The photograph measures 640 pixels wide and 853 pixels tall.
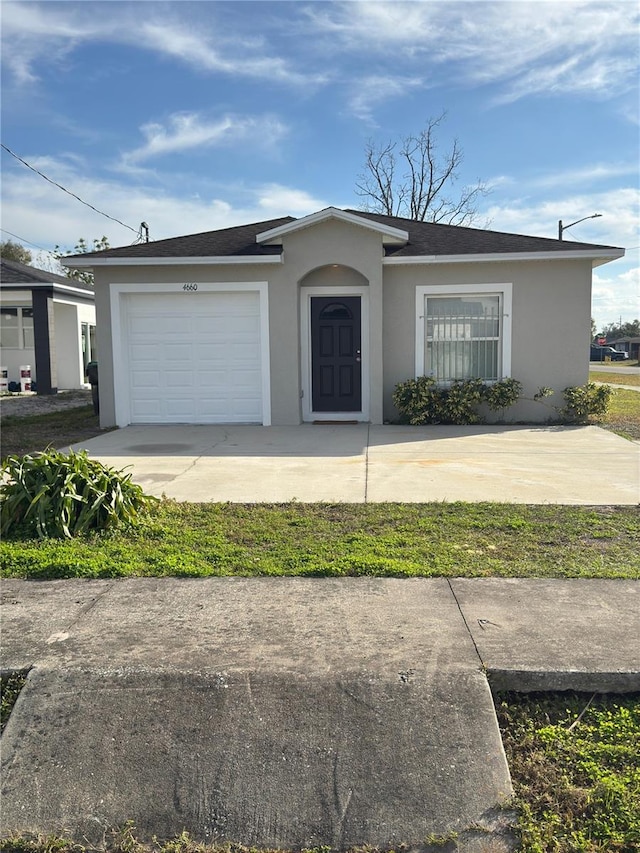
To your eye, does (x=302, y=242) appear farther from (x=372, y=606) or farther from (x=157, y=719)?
(x=157, y=719)

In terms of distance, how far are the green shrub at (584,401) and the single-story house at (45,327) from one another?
14825mm

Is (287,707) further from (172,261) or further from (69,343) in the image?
(69,343)

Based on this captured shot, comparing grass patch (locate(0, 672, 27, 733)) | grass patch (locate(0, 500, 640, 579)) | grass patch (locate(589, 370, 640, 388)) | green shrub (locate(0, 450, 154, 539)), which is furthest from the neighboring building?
grass patch (locate(0, 672, 27, 733))

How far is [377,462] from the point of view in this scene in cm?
842

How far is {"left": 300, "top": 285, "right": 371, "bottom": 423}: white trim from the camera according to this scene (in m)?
12.3

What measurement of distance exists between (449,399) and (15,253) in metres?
42.6

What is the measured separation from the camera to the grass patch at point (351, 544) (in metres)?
4.42

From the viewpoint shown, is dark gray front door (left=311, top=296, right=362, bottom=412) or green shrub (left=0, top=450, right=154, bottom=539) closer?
green shrub (left=0, top=450, right=154, bottom=539)

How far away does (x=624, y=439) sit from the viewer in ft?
33.5

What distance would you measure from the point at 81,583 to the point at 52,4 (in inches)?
345

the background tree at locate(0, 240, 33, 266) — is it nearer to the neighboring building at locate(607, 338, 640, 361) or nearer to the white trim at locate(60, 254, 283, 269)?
the white trim at locate(60, 254, 283, 269)

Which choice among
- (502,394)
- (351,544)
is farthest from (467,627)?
(502,394)

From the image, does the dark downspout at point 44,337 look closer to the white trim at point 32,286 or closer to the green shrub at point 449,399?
the white trim at point 32,286

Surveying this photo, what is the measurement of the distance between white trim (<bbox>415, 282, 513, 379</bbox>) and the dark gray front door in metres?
1.14
